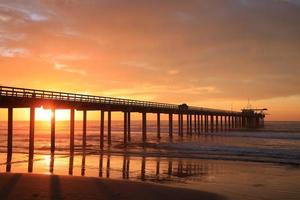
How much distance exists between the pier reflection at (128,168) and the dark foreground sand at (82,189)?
7.98 feet

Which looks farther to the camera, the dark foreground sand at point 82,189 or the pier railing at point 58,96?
the pier railing at point 58,96

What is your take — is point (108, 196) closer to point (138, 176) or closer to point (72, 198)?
point (72, 198)

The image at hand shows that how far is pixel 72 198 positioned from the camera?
14.0 meters

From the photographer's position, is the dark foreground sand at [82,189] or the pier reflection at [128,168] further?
the pier reflection at [128,168]

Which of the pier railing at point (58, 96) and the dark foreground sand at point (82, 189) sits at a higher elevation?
the pier railing at point (58, 96)

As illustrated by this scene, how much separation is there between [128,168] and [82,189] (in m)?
7.88

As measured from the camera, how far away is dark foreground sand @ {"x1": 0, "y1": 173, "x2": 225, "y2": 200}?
14.6m

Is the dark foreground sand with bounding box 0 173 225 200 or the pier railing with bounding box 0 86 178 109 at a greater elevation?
the pier railing with bounding box 0 86 178 109

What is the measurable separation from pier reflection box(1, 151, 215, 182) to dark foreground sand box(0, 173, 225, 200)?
95.8 inches

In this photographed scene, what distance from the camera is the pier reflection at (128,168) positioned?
67.5 feet

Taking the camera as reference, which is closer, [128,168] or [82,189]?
[82,189]

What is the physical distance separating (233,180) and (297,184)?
2.78m

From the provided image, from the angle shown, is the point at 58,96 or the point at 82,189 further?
the point at 58,96

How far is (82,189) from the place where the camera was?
15.7m
